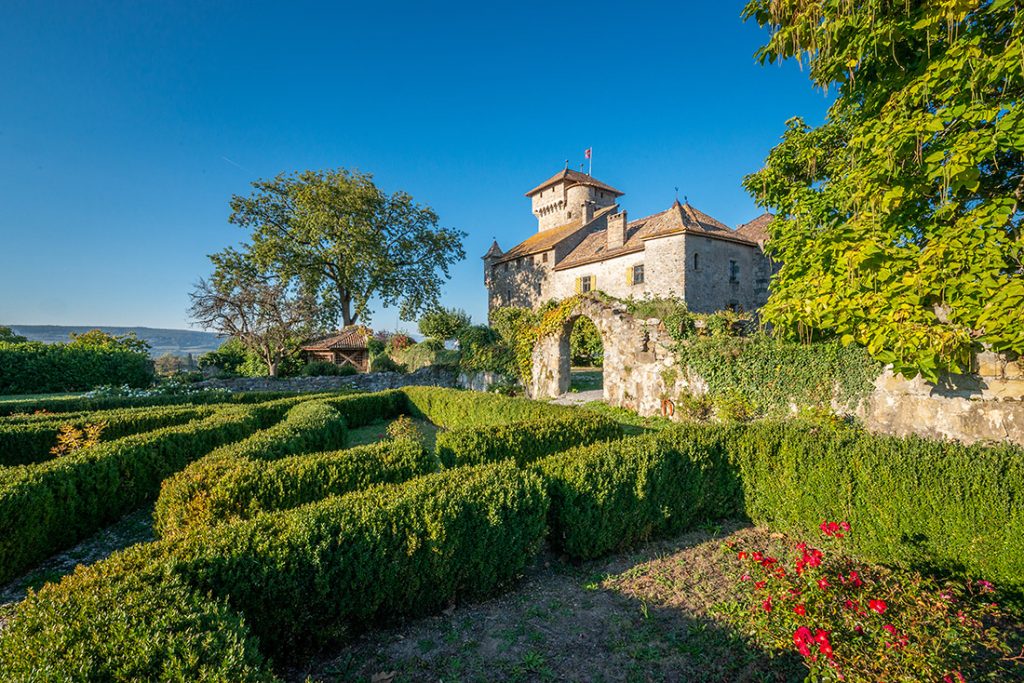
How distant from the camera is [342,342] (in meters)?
32.9

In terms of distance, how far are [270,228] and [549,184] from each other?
21881mm

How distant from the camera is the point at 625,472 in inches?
195

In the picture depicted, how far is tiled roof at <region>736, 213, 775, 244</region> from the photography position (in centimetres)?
2609

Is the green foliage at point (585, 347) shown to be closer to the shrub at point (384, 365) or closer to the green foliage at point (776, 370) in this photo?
the shrub at point (384, 365)

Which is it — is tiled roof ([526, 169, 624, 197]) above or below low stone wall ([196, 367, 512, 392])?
above

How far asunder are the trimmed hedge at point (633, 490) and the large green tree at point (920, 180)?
285 cm

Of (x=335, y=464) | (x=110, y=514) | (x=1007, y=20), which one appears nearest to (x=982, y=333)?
(x=1007, y=20)

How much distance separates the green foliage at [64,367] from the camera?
19.6 metres

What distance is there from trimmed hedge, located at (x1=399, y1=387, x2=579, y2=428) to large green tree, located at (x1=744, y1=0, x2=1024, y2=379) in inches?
194

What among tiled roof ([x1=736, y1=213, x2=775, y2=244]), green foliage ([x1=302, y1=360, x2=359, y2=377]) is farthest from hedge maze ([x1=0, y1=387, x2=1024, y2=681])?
tiled roof ([x1=736, y1=213, x2=775, y2=244])

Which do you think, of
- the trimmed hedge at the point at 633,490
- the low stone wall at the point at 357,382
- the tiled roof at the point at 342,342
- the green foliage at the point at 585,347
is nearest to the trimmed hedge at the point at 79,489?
the trimmed hedge at the point at 633,490

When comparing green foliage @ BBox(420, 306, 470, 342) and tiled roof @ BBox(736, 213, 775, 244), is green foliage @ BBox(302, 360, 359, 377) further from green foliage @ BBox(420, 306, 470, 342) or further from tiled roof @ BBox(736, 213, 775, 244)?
tiled roof @ BBox(736, 213, 775, 244)

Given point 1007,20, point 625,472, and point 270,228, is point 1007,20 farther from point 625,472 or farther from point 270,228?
point 270,228

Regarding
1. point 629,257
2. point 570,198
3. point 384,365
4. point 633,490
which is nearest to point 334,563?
point 633,490
